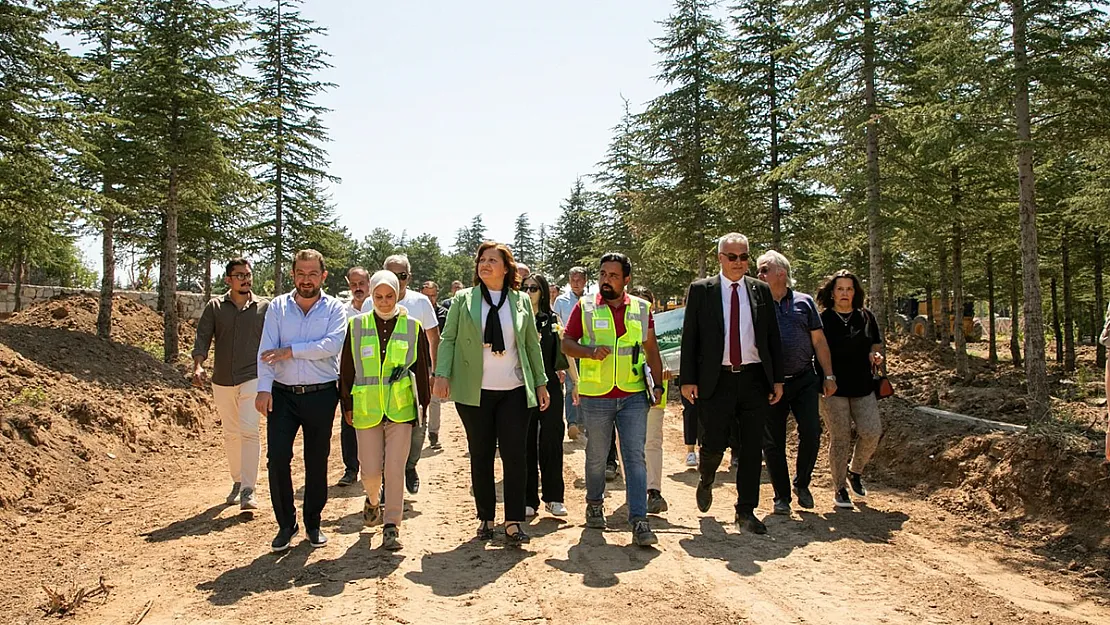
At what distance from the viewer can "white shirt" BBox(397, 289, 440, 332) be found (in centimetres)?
749

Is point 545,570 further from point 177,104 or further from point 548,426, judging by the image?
point 177,104

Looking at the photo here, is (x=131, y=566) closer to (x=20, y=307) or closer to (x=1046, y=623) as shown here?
(x=1046, y=623)

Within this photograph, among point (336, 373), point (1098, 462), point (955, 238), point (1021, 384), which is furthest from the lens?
point (955, 238)

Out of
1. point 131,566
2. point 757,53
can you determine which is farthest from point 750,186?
point 131,566

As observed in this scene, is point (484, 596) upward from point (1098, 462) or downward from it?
downward

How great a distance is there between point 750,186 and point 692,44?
18.5 ft

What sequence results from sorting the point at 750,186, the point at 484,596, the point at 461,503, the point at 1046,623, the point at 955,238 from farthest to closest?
the point at 750,186 < the point at 955,238 < the point at 461,503 < the point at 484,596 < the point at 1046,623

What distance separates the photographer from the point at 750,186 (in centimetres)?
1817

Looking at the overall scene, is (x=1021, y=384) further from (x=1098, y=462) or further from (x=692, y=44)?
(x=692, y=44)

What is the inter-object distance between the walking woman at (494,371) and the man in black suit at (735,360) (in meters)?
1.25

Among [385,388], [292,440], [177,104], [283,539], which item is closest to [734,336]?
[385,388]

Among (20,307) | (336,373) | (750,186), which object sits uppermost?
(750,186)

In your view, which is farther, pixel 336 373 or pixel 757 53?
pixel 757 53

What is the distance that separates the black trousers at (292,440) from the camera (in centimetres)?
578
